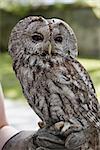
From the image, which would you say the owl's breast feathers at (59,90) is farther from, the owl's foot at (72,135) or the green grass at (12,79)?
the green grass at (12,79)

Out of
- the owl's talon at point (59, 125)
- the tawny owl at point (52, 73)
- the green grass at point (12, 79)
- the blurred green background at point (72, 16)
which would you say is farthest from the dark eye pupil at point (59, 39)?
the blurred green background at point (72, 16)

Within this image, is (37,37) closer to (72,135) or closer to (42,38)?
(42,38)

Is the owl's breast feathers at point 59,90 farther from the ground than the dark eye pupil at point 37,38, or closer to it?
closer to it

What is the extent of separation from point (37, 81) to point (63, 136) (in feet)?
0.54

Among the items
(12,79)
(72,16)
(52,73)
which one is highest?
(52,73)

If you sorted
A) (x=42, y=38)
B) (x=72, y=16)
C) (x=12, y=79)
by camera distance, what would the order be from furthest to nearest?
(x=72, y=16)
(x=12, y=79)
(x=42, y=38)

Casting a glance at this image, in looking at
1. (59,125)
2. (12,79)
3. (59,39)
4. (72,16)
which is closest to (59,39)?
(59,39)

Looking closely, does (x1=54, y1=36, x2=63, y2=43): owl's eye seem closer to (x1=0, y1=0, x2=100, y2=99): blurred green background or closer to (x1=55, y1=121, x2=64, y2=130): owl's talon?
(x1=55, y1=121, x2=64, y2=130): owl's talon

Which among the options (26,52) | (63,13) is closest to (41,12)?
(63,13)

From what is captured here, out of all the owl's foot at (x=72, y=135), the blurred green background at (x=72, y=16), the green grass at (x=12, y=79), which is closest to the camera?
the owl's foot at (x=72, y=135)

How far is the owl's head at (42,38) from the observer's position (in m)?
1.17

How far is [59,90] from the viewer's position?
118 centimetres

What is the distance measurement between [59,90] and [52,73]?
0.16ft

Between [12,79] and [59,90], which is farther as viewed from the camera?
[12,79]
